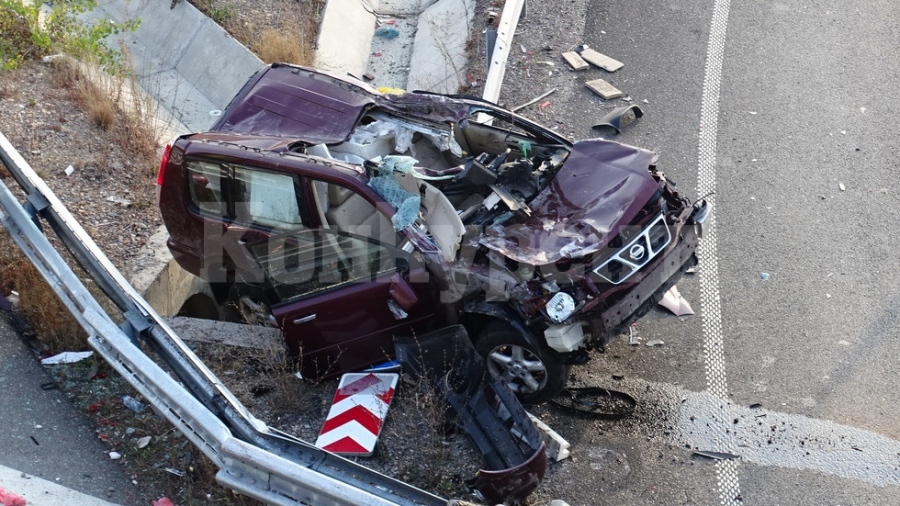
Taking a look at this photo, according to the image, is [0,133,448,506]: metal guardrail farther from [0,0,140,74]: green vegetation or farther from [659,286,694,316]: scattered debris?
[0,0,140,74]: green vegetation

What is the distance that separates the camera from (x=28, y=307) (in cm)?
688

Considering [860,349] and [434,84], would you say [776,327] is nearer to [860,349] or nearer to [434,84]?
[860,349]

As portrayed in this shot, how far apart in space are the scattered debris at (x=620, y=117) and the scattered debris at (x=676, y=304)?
2347 mm

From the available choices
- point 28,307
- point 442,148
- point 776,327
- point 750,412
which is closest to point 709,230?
point 776,327

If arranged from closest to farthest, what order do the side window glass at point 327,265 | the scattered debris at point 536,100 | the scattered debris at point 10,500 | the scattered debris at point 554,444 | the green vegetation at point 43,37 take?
1. the scattered debris at point 10,500
2. the scattered debris at point 554,444
3. the side window glass at point 327,265
4. the scattered debris at point 536,100
5. the green vegetation at point 43,37

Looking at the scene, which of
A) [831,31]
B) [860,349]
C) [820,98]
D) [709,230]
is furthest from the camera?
[831,31]

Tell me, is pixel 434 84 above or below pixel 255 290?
above

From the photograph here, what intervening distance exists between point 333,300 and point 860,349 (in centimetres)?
410

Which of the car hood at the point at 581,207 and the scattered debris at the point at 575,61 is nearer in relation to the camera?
the car hood at the point at 581,207

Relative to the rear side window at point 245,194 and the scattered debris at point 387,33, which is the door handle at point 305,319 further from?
the scattered debris at point 387,33

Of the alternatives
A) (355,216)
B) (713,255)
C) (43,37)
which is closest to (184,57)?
(43,37)

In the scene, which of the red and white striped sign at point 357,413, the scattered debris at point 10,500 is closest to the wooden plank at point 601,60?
the red and white striped sign at point 357,413

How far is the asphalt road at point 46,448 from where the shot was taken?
547cm

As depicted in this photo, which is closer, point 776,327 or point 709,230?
point 776,327
